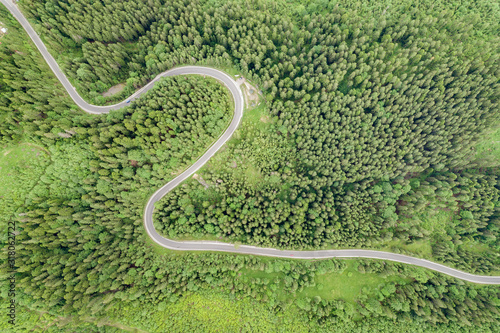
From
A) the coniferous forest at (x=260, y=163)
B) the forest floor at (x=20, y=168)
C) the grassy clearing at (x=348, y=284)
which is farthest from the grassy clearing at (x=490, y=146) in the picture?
the forest floor at (x=20, y=168)

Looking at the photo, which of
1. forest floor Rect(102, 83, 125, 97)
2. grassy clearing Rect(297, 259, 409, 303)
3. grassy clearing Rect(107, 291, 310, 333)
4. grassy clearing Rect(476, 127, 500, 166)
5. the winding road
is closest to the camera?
grassy clearing Rect(107, 291, 310, 333)

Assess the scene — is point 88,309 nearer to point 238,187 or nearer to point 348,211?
point 238,187

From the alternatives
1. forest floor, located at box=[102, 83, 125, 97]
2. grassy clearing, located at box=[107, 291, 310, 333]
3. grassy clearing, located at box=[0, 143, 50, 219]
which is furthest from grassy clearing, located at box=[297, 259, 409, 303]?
forest floor, located at box=[102, 83, 125, 97]

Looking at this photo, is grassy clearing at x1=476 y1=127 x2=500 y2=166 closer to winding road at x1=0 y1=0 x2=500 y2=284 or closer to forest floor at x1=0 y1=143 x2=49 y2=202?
winding road at x1=0 y1=0 x2=500 y2=284

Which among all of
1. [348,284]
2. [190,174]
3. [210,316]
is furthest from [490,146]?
[210,316]

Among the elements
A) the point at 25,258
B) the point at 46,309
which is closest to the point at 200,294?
the point at 46,309

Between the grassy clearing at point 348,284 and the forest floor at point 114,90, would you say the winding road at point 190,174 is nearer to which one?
the forest floor at point 114,90
